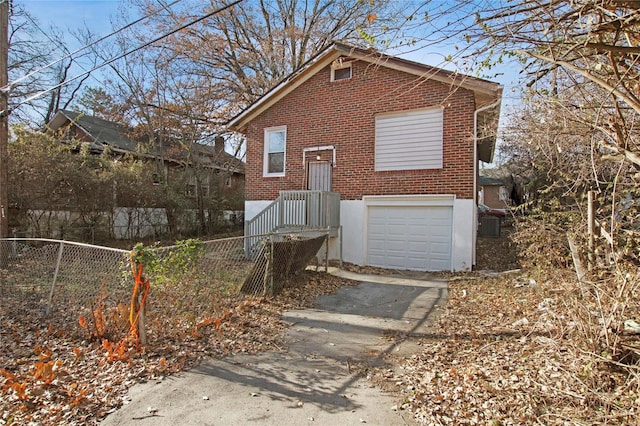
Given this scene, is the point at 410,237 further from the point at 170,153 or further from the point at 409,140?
the point at 170,153

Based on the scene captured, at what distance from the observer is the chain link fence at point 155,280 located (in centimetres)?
455

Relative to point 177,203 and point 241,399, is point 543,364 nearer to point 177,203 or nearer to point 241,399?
point 241,399

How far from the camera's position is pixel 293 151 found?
1271 centimetres

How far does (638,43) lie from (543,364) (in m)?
3.04

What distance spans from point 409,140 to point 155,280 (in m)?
8.55

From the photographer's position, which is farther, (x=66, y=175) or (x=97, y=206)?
(x=97, y=206)

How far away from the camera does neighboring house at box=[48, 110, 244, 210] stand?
17797mm

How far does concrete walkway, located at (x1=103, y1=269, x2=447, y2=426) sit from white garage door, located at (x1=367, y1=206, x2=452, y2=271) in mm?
5193

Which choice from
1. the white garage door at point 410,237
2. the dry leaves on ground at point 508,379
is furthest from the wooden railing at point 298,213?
the dry leaves on ground at point 508,379

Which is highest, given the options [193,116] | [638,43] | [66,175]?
[193,116]

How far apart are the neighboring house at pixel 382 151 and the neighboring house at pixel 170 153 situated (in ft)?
20.7

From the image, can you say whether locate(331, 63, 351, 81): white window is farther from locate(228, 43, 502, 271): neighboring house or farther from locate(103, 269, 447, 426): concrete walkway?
locate(103, 269, 447, 426): concrete walkway

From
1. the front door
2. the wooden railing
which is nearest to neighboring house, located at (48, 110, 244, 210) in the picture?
the front door

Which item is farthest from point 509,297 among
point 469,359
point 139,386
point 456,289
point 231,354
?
point 139,386
